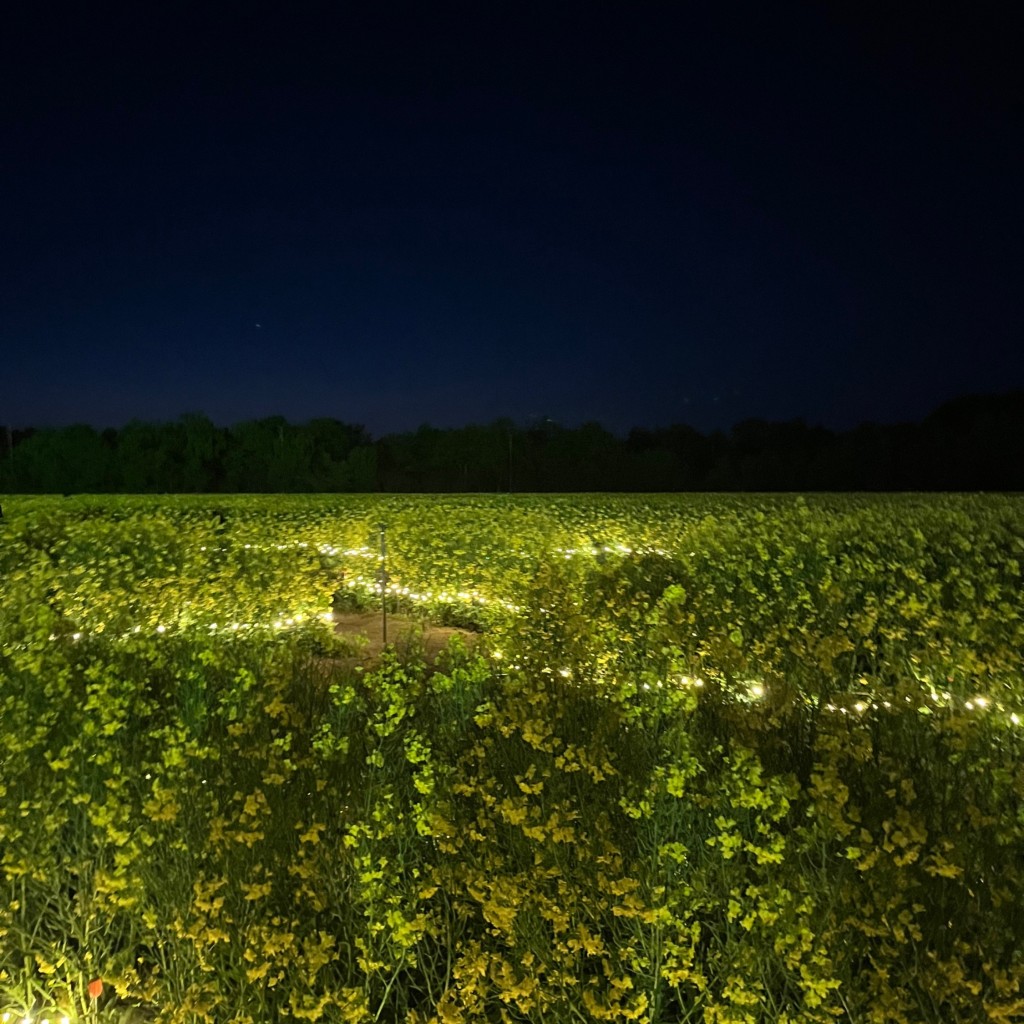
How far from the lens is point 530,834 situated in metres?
1.99

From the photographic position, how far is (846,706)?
3457mm

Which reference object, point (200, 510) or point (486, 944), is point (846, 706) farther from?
point (200, 510)

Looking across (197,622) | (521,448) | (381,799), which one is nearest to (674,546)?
(197,622)

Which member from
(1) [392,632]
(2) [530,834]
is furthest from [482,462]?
(2) [530,834]

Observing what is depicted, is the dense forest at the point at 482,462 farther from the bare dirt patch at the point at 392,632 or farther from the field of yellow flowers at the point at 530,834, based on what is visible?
the field of yellow flowers at the point at 530,834

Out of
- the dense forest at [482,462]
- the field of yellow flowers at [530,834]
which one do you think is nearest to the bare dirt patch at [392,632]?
the field of yellow flowers at [530,834]

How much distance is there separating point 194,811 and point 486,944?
3.30 ft

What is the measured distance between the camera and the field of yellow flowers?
6.08 feet

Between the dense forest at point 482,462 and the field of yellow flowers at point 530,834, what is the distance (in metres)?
24.4

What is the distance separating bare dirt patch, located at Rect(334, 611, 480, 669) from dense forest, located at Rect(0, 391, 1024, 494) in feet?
67.3

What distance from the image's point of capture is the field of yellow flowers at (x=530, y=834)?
1.85m

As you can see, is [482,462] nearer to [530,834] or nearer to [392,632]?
[392,632]

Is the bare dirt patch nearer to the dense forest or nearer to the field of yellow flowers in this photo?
the field of yellow flowers

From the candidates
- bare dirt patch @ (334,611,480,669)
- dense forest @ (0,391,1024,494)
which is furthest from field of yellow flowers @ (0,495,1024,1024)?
dense forest @ (0,391,1024,494)
